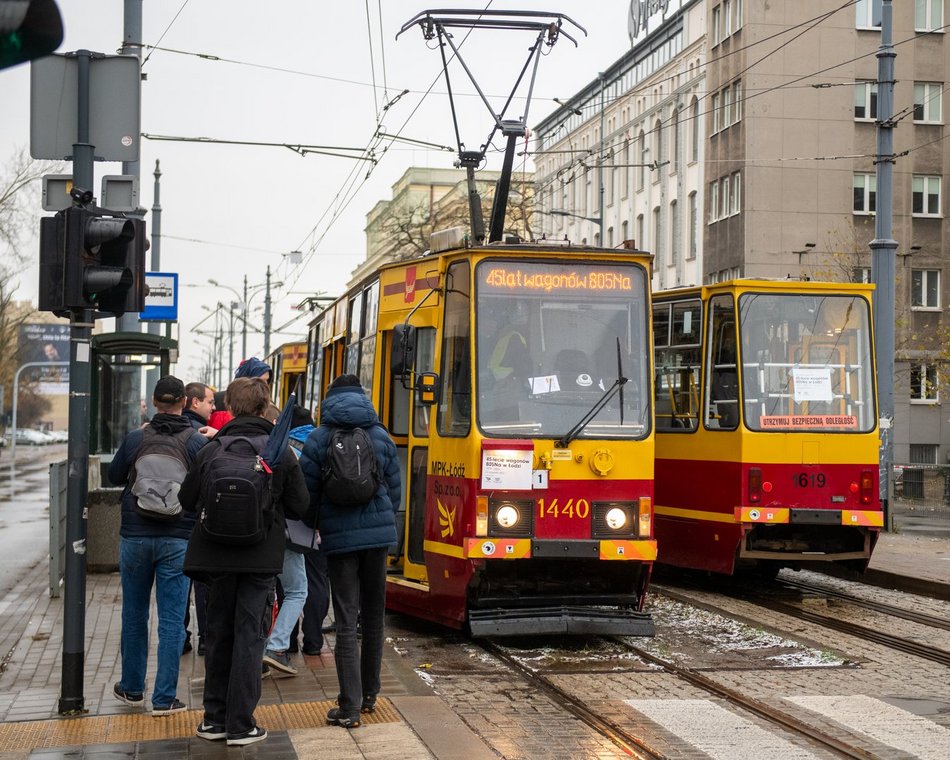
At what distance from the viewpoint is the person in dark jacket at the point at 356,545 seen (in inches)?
293

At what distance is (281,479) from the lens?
22.8 feet

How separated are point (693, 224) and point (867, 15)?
10.0 metres

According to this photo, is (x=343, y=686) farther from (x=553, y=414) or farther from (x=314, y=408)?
(x=314, y=408)

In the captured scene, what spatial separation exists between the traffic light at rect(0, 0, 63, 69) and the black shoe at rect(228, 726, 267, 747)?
14.4 ft

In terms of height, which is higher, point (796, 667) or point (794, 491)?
point (794, 491)

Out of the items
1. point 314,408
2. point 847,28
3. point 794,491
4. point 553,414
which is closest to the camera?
point 553,414

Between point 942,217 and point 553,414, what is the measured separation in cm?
3974

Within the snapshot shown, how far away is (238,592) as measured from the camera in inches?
272

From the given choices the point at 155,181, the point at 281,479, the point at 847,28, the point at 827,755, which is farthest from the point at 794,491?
the point at 847,28

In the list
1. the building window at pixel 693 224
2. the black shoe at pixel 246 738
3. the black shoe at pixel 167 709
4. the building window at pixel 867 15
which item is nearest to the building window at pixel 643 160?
the building window at pixel 693 224

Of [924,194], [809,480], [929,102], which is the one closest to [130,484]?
[809,480]

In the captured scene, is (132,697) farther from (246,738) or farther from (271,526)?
(271,526)

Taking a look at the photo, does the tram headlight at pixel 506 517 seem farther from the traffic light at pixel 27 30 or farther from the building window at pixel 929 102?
the building window at pixel 929 102

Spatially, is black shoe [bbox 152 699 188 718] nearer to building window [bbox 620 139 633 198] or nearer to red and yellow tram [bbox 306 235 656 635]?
red and yellow tram [bbox 306 235 656 635]
